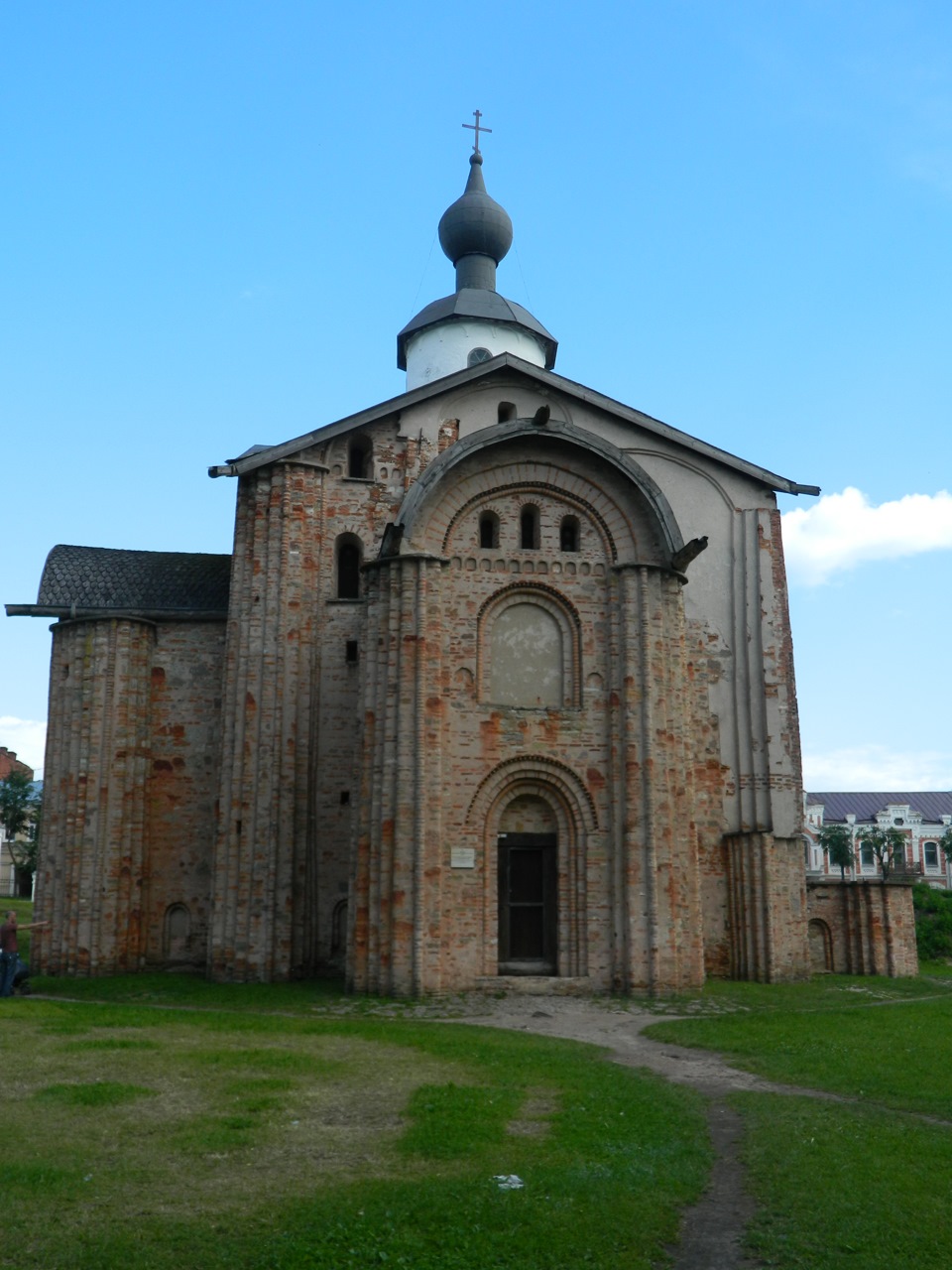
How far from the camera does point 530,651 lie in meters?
18.6

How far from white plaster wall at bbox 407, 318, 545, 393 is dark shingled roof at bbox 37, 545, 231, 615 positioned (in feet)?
27.9

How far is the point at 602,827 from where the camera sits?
17.9 metres

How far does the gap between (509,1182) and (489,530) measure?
12.9 meters

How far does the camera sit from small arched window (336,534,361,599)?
2112cm

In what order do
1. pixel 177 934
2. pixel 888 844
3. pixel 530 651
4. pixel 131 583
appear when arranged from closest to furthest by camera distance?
pixel 530 651
pixel 177 934
pixel 131 583
pixel 888 844

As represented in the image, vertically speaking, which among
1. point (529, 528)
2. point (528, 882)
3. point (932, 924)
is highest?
point (529, 528)

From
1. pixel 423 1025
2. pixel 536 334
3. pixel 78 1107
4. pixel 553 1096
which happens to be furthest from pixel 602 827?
pixel 536 334

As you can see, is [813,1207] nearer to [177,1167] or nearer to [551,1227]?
[551,1227]

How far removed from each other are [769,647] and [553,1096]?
13158 millimetres

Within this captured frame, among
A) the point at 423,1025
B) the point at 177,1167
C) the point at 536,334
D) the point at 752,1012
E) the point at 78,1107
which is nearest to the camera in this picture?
the point at 177,1167

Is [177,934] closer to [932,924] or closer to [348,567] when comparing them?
[348,567]

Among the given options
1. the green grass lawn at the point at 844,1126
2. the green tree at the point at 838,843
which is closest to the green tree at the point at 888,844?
the green tree at the point at 838,843

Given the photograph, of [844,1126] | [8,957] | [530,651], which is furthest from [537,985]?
[844,1126]

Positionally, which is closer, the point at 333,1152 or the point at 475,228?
the point at 333,1152
